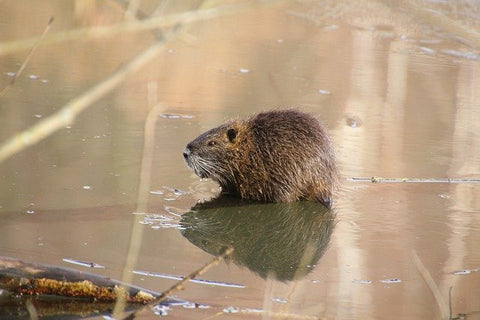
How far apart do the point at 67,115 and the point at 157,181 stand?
11.5 feet

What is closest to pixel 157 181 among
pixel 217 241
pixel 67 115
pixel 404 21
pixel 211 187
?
pixel 211 187

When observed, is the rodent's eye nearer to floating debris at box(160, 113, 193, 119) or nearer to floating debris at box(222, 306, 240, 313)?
floating debris at box(160, 113, 193, 119)

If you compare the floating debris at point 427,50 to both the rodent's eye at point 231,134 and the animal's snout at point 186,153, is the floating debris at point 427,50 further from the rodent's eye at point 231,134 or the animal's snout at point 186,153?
the animal's snout at point 186,153

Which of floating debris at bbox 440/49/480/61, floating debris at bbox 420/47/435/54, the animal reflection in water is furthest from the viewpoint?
floating debris at bbox 420/47/435/54

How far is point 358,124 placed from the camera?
6379mm

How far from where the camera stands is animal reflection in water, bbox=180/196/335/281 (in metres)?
3.83

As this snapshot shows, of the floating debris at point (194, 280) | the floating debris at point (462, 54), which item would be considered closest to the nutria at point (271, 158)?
the floating debris at point (194, 280)

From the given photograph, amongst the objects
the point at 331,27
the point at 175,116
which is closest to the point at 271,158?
the point at 175,116

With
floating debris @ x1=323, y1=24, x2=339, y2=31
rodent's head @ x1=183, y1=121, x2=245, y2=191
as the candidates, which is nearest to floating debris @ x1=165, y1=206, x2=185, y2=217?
rodent's head @ x1=183, y1=121, x2=245, y2=191

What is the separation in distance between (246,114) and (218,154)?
1.35 metres

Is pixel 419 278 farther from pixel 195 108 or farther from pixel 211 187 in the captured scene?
pixel 195 108

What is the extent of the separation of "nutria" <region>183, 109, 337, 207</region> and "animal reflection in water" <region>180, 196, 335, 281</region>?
81 millimetres

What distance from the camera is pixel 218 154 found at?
4922mm

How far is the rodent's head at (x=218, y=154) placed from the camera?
16.0 feet
